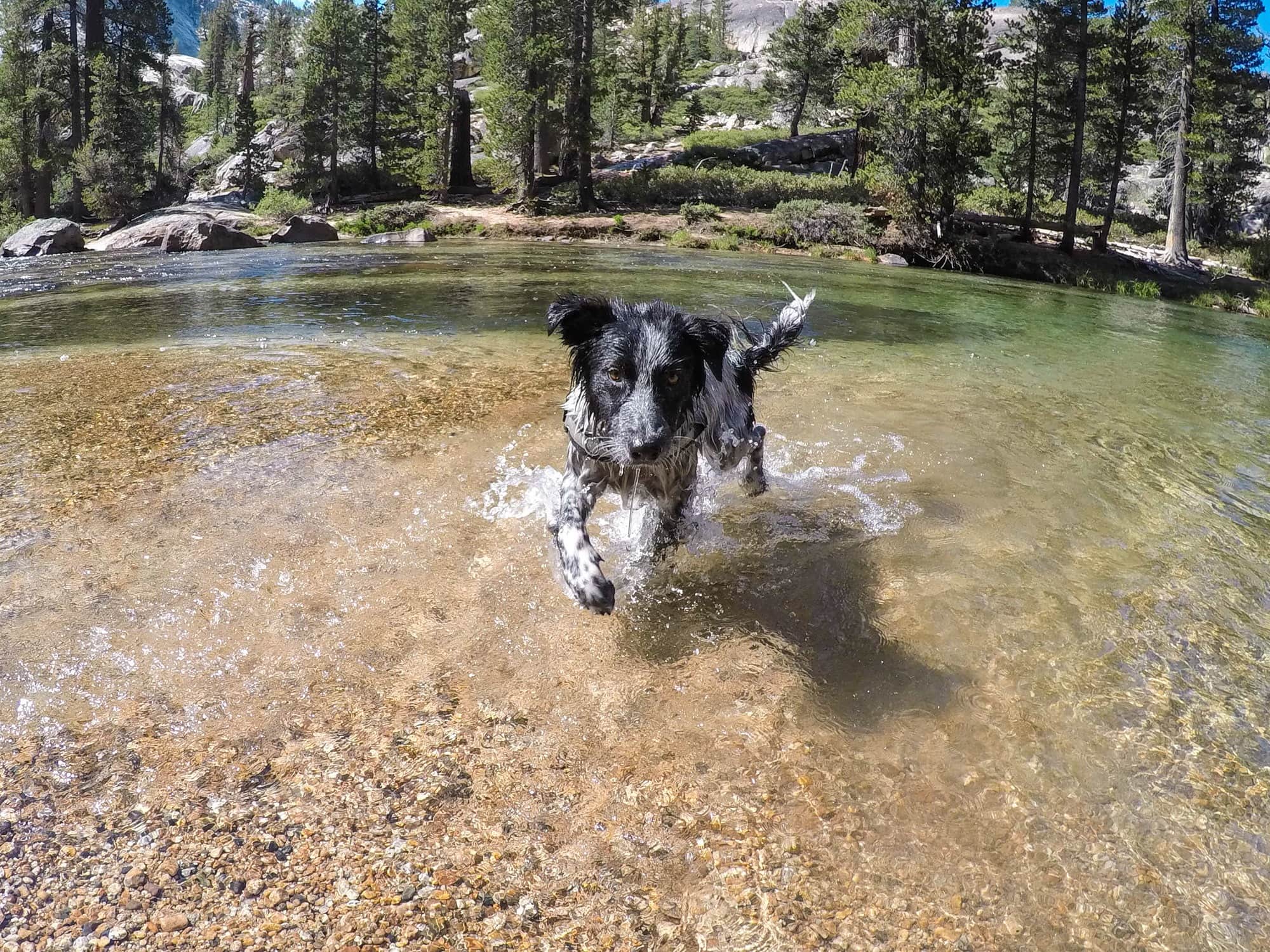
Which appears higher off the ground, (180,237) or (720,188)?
(720,188)

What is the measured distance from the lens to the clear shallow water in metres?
2.79

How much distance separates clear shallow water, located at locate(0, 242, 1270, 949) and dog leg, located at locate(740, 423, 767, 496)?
13cm

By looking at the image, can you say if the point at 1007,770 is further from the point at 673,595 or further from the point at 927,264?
the point at 927,264

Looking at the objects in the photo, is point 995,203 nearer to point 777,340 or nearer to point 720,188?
point 720,188

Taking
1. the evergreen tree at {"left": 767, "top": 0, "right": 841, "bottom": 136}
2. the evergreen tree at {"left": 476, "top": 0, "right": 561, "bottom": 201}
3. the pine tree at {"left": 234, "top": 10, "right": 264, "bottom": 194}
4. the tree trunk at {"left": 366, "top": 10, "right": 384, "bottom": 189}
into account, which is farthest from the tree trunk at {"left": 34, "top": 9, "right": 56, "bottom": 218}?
the evergreen tree at {"left": 767, "top": 0, "right": 841, "bottom": 136}

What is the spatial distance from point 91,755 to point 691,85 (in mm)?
88191

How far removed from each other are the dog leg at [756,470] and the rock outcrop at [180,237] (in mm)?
28778

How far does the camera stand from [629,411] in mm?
4016

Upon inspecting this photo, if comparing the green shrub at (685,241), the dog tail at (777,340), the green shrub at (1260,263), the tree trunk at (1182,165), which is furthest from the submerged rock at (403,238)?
the green shrub at (1260,263)

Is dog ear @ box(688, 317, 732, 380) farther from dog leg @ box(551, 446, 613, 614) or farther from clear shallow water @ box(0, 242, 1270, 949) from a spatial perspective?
clear shallow water @ box(0, 242, 1270, 949)

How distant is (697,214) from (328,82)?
26.4m

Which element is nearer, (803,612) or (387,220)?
(803,612)

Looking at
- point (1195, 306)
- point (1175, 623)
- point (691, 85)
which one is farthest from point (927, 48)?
point (691, 85)

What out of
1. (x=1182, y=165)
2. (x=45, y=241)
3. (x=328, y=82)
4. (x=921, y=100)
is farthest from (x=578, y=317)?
(x=328, y=82)
